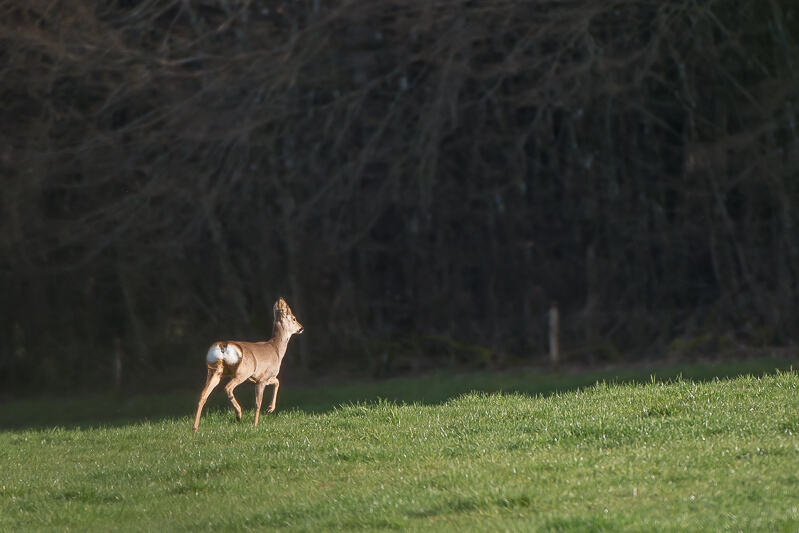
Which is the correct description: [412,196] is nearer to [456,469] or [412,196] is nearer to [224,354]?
[224,354]

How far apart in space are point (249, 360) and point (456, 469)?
3.27m

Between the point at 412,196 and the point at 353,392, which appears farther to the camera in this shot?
the point at 412,196

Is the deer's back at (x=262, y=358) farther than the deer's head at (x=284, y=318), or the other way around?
the deer's head at (x=284, y=318)

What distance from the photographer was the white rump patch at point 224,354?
941cm

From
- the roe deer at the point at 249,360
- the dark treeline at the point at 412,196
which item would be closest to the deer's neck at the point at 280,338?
the roe deer at the point at 249,360

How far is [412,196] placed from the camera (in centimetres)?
2242

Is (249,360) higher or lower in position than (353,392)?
higher

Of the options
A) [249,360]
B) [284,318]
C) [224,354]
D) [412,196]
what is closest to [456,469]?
[224,354]

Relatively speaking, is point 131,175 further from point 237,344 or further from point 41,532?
point 41,532

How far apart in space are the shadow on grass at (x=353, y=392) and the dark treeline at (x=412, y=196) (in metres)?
1.91

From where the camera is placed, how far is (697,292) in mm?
23031

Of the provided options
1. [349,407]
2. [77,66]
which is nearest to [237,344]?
[349,407]

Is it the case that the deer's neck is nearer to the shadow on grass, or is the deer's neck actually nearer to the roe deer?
the roe deer

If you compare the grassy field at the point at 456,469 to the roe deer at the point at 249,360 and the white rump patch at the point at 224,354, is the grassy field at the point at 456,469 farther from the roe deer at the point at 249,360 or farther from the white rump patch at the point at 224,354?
the white rump patch at the point at 224,354
